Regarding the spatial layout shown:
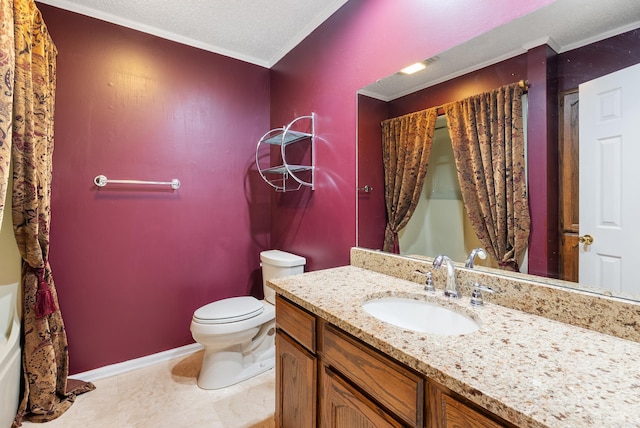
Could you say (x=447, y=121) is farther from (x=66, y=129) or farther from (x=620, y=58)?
(x=66, y=129)

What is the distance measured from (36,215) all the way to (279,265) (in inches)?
51.4

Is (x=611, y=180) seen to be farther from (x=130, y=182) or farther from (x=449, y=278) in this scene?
(x=130, y=182)

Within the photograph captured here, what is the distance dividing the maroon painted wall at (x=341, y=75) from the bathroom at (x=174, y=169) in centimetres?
1

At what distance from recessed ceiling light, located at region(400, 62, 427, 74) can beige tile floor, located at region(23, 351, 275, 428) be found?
1.87 meters

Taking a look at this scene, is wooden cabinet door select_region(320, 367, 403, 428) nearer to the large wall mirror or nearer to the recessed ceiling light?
the large wall mirror

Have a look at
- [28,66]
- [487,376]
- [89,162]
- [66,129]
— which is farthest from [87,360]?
[487,376]

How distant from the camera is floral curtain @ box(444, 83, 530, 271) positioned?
1026mm

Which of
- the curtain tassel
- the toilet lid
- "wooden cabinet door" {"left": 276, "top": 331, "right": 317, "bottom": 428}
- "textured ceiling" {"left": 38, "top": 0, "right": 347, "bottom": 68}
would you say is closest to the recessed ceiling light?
"textured ceiling" {"left": 38, "top": 0, "right": 347, "bottom": 68}

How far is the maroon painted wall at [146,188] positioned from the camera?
72.2 inches

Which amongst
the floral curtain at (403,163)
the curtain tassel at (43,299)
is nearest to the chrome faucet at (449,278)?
the floral curtain at (403,163)

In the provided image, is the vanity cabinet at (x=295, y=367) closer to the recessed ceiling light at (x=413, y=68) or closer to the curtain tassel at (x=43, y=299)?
the recessed ceiling light at (x=413, y=68)

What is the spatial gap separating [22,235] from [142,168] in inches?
29.4

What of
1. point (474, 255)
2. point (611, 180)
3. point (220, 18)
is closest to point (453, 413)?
point (474, 255)

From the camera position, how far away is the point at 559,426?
0.46 metres
